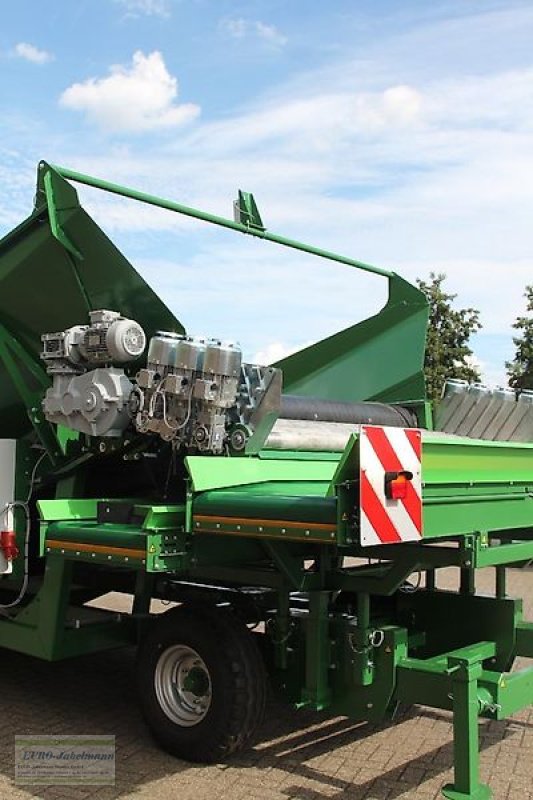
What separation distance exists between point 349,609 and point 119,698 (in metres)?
1.71

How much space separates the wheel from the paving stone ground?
0.14 metres

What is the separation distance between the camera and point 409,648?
179 inches

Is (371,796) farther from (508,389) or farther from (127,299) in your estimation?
(508,389)

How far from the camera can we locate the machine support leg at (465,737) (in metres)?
3.51

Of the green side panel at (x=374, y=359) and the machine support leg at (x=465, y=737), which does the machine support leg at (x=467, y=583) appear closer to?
the machine support leg at (x=465, y=737)

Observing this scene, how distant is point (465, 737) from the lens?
3.53m

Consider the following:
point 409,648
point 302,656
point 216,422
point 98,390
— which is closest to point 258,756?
point 302,656

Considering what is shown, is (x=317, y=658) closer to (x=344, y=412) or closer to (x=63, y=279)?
(x=344, y=412)

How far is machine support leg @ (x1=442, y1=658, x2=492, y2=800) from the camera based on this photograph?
351 centimetres

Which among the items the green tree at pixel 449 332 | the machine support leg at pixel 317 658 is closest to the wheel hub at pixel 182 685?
the machine support leg at pixel 317 658

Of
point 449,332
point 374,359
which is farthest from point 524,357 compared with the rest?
point 374,359

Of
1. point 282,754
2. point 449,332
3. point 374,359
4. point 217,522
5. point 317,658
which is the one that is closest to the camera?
point 217,522

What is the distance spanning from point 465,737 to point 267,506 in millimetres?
1178

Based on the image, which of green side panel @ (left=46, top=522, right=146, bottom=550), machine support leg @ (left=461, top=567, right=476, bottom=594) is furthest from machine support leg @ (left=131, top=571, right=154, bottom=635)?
machine support leg @ (left=461, top=567, right=476, bottom=594)
